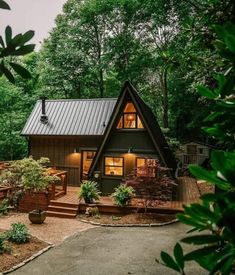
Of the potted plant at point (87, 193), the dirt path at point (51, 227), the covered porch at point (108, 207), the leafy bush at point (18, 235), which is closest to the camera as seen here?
the leafy bush at point (18, 235)

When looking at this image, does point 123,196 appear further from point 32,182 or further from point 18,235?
point 18,235

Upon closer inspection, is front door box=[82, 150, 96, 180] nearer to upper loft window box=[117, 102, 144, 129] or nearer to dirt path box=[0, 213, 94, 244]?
upper loft window box=[117, 102, 144, 129]

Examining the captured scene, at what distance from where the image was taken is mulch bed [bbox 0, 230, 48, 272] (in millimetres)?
8625

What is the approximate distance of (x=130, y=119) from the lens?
696 inches

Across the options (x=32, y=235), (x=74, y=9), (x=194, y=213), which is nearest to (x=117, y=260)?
(x=32, y=235)

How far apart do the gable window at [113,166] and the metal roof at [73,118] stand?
7.62 feet

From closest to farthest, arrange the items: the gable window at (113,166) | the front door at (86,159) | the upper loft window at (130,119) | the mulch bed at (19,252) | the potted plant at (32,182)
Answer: the mulch bed at (19,252) < the potted plant at (32,182) < the upper loft window at (130,119) < the gable window at (113,166) < the front door at (86,159)

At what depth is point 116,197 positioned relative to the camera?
14.5 meters

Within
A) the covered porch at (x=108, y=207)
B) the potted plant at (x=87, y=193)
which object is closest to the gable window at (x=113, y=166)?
the covered porch at (x=108, y=207)

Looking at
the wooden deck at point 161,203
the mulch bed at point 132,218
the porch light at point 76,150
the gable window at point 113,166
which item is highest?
the porch light at point 76,150

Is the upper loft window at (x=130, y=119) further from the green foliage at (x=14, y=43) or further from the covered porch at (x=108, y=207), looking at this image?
the green foliage at (x=14, y=43)

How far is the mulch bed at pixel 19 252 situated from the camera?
340 inches

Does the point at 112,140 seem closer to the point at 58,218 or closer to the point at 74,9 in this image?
the point at 58,218

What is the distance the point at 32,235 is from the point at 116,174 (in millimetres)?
7082
